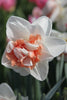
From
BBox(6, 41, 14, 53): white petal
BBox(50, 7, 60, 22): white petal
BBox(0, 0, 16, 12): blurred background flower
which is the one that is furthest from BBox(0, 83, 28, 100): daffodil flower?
BBox(0, 0, 16, 12): blurred background flower

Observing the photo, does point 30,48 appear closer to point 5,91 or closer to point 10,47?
point 10,47

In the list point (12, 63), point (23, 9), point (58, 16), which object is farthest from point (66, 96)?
point (23, 9)

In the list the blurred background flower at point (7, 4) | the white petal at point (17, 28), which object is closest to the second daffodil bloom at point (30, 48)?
the white petal at point (17, 28)

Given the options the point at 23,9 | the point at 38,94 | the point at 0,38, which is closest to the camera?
the point at 38,94

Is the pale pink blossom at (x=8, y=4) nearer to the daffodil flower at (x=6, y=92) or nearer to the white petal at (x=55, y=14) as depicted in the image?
the white petal at (x=55, y=14)

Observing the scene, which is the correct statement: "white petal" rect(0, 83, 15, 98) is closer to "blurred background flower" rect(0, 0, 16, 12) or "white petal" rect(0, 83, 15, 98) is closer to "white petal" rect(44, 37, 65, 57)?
"white petal" rect(44, 37, 65, 57)

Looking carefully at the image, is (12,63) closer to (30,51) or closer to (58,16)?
(30,51)

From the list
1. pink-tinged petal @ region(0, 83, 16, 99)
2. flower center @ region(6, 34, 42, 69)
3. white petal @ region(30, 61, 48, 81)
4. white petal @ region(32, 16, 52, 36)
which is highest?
white petal @ region(32, 16, 52, 36)

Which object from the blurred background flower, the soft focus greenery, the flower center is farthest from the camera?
the blurred background flower
